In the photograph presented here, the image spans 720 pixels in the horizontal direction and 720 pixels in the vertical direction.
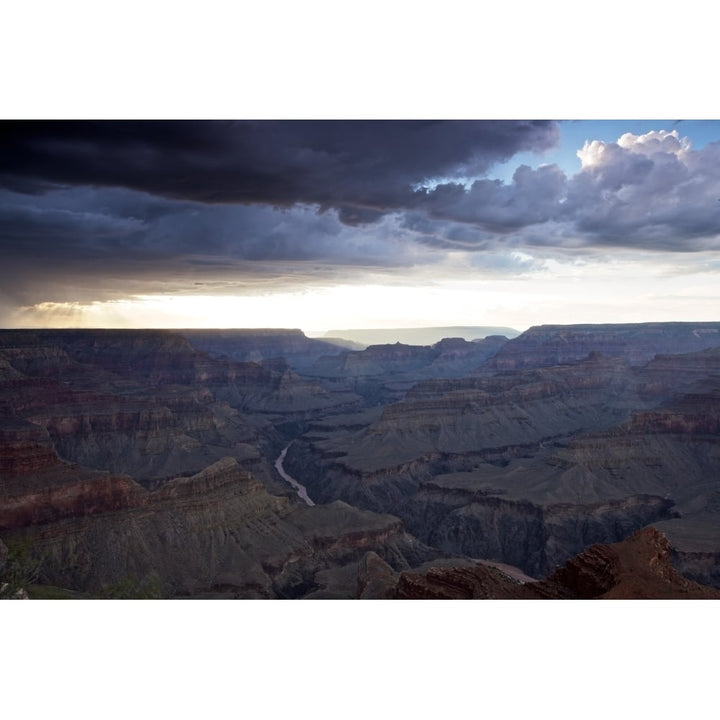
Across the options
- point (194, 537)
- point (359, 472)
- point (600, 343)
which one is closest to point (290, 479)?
point (359, 472)

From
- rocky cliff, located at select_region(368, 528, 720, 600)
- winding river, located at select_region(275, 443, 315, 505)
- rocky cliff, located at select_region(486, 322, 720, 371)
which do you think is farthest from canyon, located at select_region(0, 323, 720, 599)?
winding river, located at select_region(275, 443, 315, 505)

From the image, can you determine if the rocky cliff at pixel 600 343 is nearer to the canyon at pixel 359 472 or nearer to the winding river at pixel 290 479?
the canyon at pixel 359 472

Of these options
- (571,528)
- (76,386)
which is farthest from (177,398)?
(571,528)

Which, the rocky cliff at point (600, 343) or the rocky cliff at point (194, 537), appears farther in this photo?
the rocky cliff at point (600, 343)

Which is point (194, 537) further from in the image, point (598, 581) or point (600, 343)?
point (600, 343)

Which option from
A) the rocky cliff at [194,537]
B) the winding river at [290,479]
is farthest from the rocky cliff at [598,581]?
the winding river at [290,479]

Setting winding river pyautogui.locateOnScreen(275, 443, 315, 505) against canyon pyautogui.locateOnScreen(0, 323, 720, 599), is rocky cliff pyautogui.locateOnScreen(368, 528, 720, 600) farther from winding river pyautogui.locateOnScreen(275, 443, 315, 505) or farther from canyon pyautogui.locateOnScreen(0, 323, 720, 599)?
winding river pyautogui.locateOnScreen(275, 443, 315, 505)

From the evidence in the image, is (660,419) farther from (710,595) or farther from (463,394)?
(710,595)
